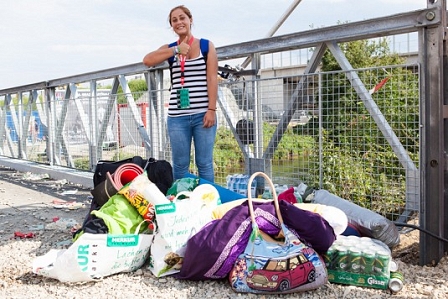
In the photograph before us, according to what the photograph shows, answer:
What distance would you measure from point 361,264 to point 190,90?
213cm

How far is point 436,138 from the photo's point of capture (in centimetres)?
344

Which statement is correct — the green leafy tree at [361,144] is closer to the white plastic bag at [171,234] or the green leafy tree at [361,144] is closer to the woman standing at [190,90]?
the woman standing at [190,90]

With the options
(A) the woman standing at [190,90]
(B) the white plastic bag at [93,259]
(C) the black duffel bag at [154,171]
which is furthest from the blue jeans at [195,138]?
(B) the white plastic bag at [93,259]

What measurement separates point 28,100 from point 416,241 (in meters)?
8.38

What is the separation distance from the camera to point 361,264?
3.04 m

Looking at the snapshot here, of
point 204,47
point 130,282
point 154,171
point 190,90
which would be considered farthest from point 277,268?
point 204,47

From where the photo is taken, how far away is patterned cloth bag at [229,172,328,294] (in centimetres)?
289

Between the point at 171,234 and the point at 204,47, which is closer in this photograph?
the point at 171,234

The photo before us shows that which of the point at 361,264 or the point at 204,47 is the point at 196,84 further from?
the point at 361,264

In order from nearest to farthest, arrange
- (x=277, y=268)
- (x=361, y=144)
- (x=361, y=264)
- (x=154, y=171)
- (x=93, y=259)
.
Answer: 1. (x=277, y=268)
2. (x=361, y=264)
3. (x=93, y=259)
4. (x=361, y=144)
5. (x=154, y=171)

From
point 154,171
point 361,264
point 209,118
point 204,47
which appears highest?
point 204,47

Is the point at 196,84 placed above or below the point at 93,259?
above

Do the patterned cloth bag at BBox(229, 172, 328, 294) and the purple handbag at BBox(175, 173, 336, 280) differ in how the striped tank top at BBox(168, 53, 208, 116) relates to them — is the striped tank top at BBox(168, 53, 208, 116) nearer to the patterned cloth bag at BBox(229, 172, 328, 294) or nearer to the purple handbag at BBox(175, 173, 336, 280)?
the purple handbag at BBox(175, 173, 336, 280)

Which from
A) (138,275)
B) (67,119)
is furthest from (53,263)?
(67,119)
